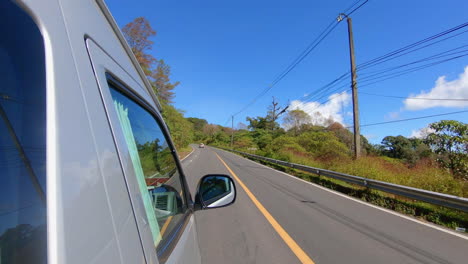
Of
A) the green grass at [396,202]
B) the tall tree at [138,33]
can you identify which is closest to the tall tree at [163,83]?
the tall tree at [138,33]

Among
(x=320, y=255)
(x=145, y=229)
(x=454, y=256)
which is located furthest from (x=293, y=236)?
(x=145, y=229)

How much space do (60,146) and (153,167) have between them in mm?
1005

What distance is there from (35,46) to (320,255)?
4.04 metres

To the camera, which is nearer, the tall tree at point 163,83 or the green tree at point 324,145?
the green tree at point 324,145

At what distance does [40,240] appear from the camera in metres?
0.51

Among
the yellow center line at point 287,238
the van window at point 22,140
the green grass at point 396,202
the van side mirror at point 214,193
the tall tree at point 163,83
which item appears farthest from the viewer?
the tall tree at point 163,83

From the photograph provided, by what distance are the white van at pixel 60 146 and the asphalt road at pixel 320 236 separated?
3.13m

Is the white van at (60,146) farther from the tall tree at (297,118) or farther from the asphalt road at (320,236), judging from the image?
the tall tree at (297,118)

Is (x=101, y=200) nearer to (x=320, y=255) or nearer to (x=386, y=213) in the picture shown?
(x=320, y=255)

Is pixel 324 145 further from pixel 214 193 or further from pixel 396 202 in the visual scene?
pixel 214 193

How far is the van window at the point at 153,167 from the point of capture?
3.66 feet

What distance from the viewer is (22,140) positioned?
566mm

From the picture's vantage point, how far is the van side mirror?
6.36ft

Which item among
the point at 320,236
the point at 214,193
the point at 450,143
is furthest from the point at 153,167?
the point at 450,143
